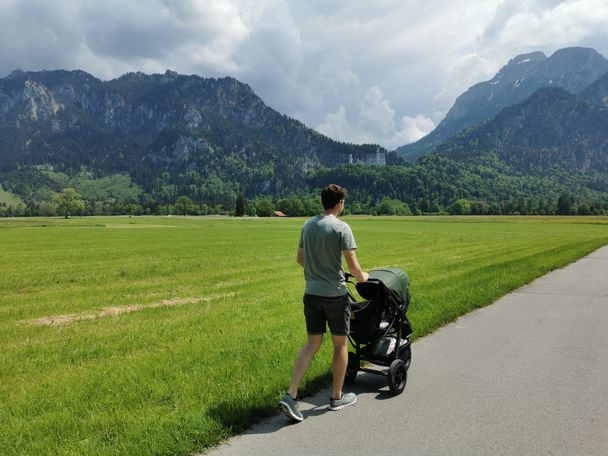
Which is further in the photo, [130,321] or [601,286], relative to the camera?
[601,286]

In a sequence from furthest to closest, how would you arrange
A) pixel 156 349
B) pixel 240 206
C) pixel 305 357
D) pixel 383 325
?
1. pixel 240 206
2. pixel 156 349
3. pixel 383 325
4. pixel 305 357

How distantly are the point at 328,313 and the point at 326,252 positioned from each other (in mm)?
700

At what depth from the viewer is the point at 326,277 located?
211 inches

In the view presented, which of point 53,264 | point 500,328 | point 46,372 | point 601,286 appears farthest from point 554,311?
point 53,264

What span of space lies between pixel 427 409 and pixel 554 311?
758cm

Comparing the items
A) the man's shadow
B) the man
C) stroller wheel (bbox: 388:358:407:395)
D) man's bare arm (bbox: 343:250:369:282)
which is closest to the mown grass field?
the man's shadow

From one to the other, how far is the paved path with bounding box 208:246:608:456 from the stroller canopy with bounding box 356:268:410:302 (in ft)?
4.19

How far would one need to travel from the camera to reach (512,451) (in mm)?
4500

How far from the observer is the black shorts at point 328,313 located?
17.6 feet

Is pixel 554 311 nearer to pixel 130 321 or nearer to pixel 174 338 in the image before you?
pixel 174 338

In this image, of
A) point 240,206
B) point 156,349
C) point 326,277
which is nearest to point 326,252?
point 326,277

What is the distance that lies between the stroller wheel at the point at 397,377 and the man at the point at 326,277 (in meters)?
0.76

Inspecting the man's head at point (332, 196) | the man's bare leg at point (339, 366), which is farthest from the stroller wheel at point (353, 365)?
the man's head at point (332, 196)

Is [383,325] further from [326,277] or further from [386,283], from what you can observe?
[326,277]
